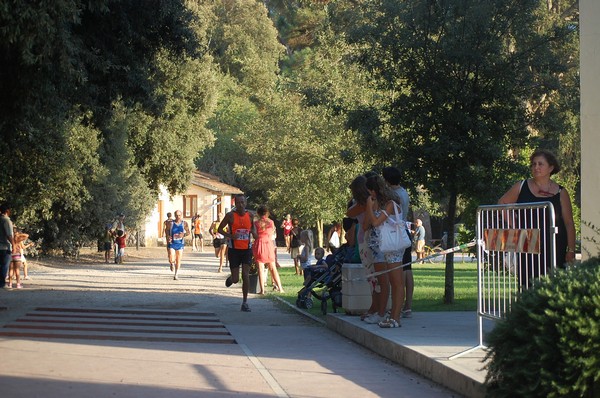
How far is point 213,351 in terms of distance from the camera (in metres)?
11.3

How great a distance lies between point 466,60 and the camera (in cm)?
1628

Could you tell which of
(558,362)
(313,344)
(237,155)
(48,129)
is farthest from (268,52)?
(558,362)

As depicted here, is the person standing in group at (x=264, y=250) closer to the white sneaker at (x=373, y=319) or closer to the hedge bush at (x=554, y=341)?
the white sneaker at (x=373, y=319)

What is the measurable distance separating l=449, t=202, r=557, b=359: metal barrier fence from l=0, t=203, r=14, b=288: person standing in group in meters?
13.0

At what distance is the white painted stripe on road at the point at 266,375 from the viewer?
8539mm

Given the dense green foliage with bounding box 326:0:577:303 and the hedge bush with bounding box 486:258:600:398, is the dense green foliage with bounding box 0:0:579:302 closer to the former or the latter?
the dense green foliage with bounding box 326:0:577:303

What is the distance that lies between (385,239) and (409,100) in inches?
213

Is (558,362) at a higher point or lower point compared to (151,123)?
lower

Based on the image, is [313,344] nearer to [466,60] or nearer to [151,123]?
[466,60]

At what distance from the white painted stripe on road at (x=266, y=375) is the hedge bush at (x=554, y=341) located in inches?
96.9

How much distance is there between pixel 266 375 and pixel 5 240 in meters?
12.2

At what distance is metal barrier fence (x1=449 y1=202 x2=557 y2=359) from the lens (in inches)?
327

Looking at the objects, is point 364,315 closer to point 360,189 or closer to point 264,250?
point 360,189

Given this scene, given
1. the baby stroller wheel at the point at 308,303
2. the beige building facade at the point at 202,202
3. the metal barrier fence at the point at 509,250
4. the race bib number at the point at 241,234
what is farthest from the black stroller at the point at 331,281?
the beige building facade at the point at 202,202
